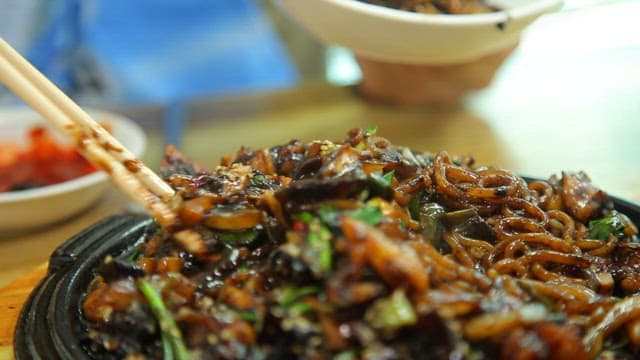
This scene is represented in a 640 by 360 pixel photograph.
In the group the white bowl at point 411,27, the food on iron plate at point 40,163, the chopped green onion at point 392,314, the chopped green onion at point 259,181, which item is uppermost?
the white bowl at point 411,27

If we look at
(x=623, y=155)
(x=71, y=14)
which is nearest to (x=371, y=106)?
(x=623, y=155)

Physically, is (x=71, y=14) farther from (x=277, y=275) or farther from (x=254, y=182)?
(x=277, y=275)

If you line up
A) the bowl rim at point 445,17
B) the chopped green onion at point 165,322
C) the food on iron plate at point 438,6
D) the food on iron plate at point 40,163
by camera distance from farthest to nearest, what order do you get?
the food on iron plate at point 40,163 → the food on iron plate at point 438,6 → the bowl rim at point 445,17 → the chopped green onion at point 165,322

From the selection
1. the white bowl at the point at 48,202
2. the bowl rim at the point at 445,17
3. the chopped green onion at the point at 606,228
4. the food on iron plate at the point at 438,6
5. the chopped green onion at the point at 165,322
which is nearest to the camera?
the chopped green onion at the point at 165,322

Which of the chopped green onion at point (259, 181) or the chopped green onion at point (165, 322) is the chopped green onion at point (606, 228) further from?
the chopped green onion at point (165, 322)

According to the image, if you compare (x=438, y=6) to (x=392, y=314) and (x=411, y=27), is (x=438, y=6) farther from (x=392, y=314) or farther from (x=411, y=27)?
(x=392, y=314)

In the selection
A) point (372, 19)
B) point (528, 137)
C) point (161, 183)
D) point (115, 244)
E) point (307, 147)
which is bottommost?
point (115, 244)

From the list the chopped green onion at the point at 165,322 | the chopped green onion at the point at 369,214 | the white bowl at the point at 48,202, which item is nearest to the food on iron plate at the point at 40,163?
the white bowl at the point at 48,202

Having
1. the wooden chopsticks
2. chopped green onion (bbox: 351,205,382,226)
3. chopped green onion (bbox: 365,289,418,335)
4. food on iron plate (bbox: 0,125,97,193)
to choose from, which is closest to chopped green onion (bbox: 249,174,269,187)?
the wooden chopsticks
